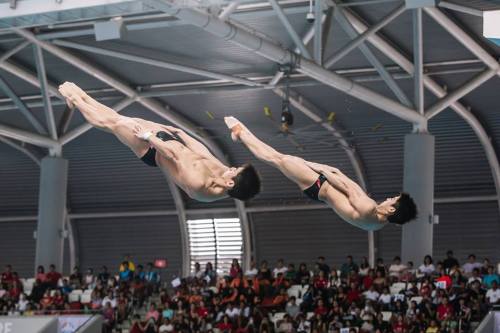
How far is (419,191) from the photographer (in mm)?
27031

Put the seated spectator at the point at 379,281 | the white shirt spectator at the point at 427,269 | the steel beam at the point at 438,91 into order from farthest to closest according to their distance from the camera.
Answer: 1. the steel beam at the point at 438,91
2. the white shirt spectator at the point at 427,269
3. the seated spectator at the point at 379,281

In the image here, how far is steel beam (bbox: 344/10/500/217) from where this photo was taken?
2566 centimetres

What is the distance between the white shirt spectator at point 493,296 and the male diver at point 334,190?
449 inches

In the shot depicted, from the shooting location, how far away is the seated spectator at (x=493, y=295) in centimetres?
2300

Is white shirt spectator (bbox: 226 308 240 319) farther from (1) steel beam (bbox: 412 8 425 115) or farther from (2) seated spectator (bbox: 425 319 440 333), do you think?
(1) steel beam (bbox: 412 8 425 115)

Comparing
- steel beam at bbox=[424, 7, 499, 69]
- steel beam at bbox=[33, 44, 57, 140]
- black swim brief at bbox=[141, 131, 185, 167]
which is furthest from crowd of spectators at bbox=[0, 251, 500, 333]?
black swim brief at bbox=[141, 131, 185, 167]

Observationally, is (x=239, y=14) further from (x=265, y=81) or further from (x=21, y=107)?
(x=21, y=107)

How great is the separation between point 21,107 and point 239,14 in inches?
388

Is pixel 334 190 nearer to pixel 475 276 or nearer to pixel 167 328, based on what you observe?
pixel 475 276

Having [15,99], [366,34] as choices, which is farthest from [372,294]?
[15,99]

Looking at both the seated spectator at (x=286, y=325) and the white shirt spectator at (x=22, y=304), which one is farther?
the white shirt spectator at (x=22, y=304)

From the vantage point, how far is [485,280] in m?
24.6

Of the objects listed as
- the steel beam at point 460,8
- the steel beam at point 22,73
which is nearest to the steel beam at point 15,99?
the steel beam at point 22,73

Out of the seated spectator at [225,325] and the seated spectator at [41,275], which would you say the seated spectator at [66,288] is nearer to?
the seated spectator at [41,275]
